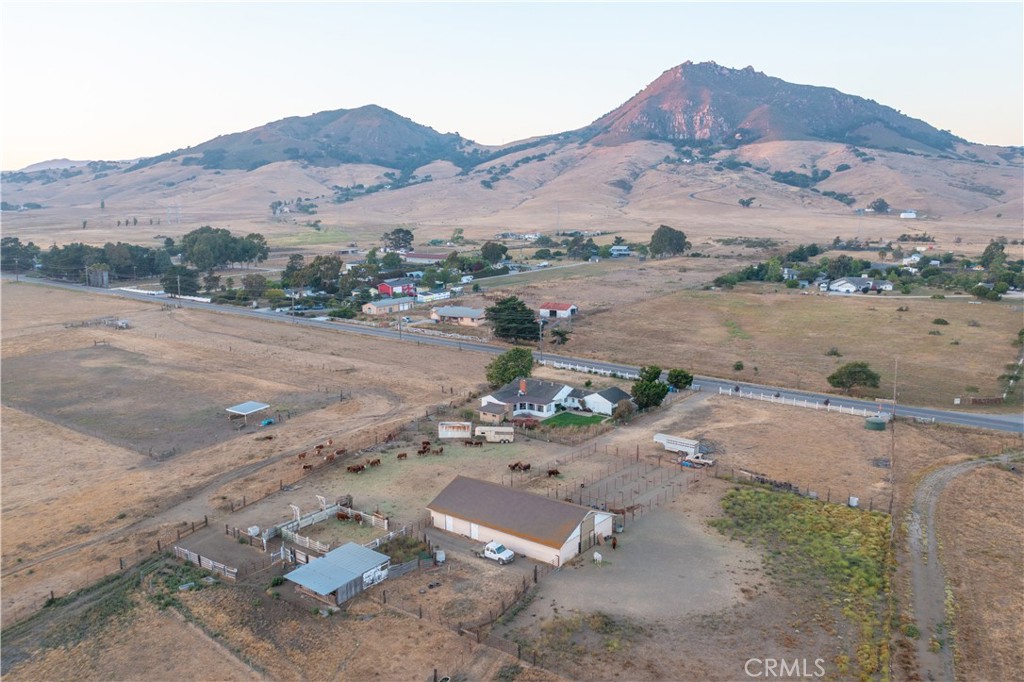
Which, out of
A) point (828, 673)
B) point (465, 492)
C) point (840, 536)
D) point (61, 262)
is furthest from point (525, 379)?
point (61, 262)

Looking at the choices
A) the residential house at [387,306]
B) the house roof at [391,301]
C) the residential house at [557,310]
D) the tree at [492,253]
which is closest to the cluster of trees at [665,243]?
the tree at [492,253]

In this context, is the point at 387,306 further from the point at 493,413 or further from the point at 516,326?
the point at 493,413

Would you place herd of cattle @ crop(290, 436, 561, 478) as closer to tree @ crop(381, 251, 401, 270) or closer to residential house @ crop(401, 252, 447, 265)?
tree @ crop(381, 251, 401, 270)

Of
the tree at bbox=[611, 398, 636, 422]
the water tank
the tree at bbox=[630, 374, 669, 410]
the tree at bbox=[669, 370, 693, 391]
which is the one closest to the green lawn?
the tree at bbox=[611, 398, 636, 422]

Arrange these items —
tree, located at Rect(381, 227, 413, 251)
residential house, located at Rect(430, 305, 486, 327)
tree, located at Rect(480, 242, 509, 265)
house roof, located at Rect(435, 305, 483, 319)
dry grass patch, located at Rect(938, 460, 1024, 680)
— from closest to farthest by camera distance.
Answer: dry grass patch, located at Rect(938, 460, 1024, 680), residential house, located at Rect(430, 305, 486, 327), house roof, located at Rect(435, 305, 483, 319), tree, located at Rect(480, 242, 509, 265), tree, located at Rect(381, 227, 413, 251)

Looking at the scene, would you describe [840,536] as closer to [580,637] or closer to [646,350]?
[580,637]
